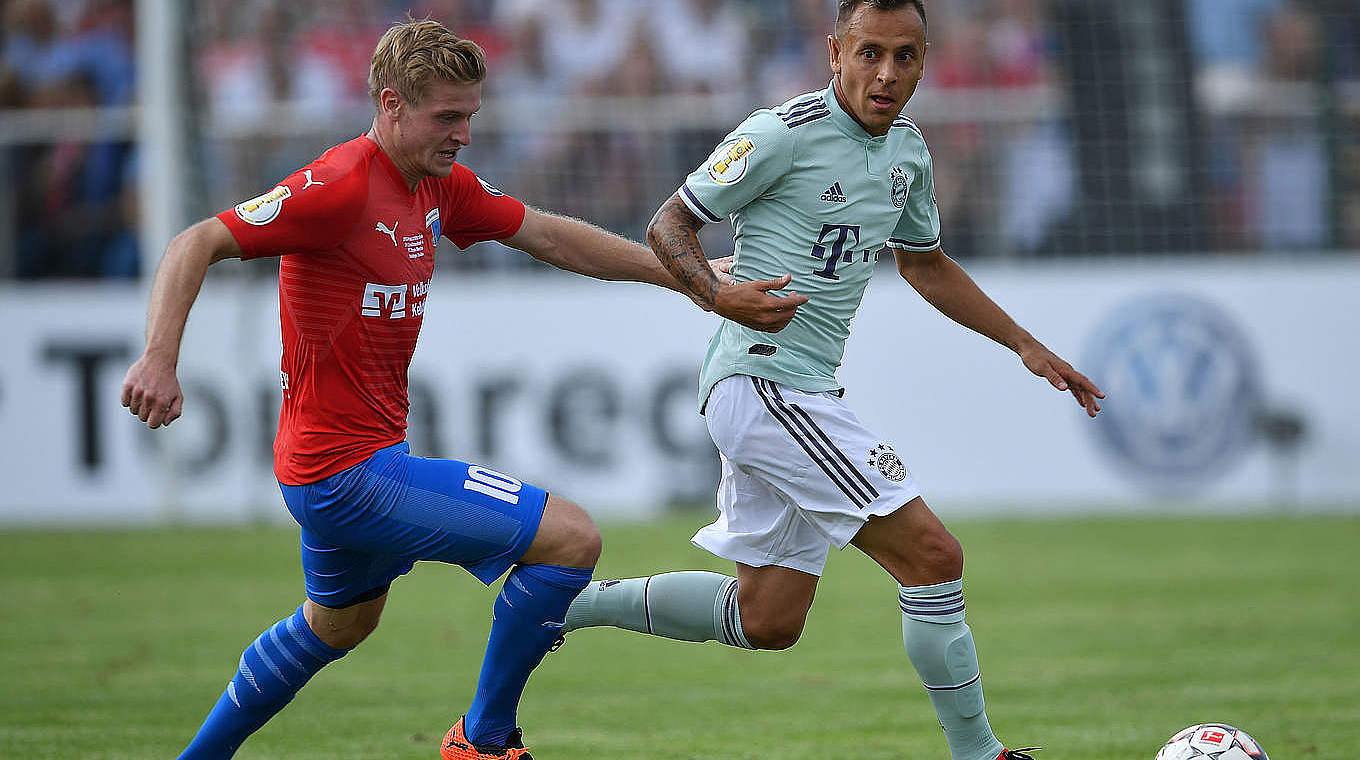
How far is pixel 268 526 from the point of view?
14648 mm

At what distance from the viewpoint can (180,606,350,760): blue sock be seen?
5.41 metres

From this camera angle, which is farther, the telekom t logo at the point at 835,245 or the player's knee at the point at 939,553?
the telekom t logo at the point at 835,245

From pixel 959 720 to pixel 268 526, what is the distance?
33.7ft

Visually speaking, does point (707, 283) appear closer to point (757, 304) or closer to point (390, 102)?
point (757, 304)

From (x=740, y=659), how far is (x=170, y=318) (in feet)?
16.8

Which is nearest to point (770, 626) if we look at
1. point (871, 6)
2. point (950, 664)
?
point (950, 664)

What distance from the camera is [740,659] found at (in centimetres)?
912

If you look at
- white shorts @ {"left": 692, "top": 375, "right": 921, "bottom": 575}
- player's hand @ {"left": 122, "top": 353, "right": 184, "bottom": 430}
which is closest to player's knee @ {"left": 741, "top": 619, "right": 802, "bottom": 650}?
white shorts @ {"left": 692, "top": 375, "right": 921, "bottom": 575}

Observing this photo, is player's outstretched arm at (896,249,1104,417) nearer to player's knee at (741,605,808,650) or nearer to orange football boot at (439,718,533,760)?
player's knee at (741,605,808,650)

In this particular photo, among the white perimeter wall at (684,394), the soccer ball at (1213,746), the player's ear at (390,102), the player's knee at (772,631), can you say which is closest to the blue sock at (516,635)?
the player's knee at (772,631)

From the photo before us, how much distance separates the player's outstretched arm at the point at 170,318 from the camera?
4441 millimetres

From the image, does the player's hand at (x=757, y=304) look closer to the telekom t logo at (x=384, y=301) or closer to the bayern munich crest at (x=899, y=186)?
the bayern munich crest at (x=899, y=186)

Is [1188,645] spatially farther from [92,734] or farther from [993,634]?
[92,734]

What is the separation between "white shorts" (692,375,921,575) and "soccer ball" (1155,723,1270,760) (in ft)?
3.80
